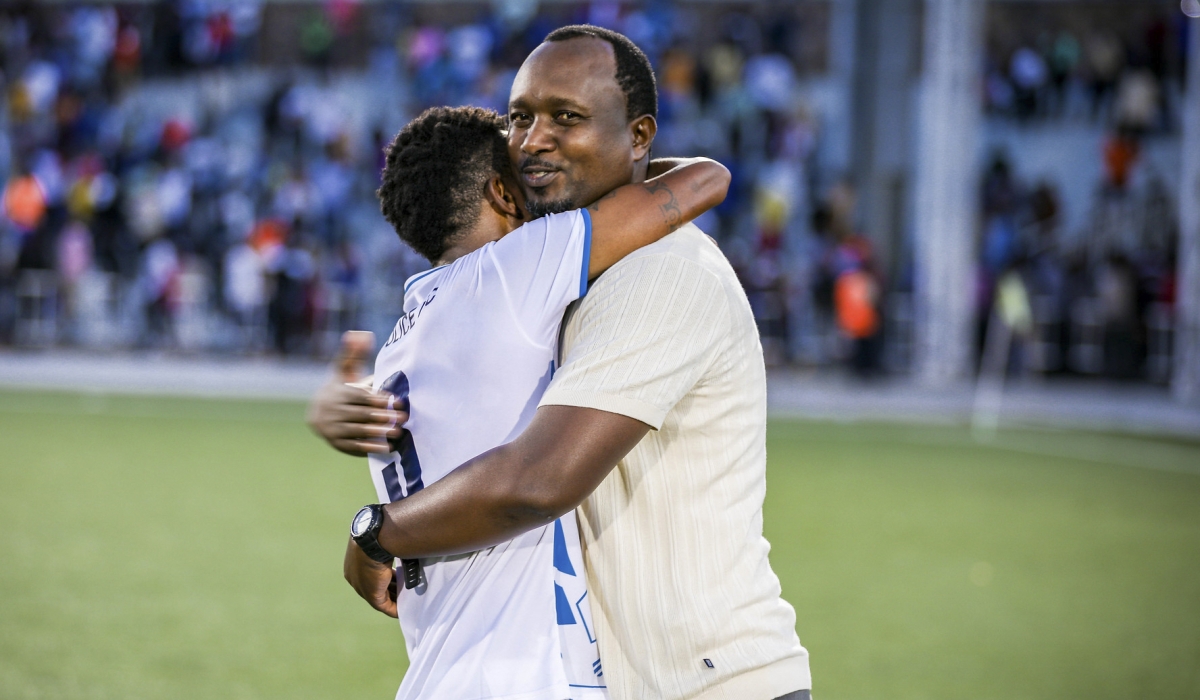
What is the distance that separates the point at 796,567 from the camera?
28.2 feet

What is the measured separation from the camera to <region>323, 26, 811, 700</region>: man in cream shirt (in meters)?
2.38

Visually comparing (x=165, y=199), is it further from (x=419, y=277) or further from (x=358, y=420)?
(x=358, y=420)

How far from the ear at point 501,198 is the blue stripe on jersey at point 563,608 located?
2.77ft

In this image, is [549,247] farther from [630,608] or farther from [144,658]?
[144,658]

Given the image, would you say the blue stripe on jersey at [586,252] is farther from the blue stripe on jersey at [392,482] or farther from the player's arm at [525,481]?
the blue stripe on jersey at [392,482]

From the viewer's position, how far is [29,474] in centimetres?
1135

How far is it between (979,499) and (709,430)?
907 centimetres

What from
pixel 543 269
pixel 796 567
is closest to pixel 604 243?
pixel 543 269

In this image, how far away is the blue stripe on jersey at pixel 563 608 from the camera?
102 inches

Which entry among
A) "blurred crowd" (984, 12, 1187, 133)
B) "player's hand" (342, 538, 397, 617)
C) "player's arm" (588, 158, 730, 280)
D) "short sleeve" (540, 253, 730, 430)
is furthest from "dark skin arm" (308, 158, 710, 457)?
"blurred crowd" (984, 12, 1187, 133)

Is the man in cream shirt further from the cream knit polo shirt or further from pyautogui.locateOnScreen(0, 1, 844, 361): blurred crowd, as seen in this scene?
pyautogui.locateOnScreen(0, 1, 844, 361): blurred crowd

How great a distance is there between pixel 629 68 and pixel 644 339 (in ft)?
2.41

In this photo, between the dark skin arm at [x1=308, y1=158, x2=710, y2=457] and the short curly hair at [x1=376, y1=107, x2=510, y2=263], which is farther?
the short curly hair at [x1=376, y1=107, x2=510, y2=263]

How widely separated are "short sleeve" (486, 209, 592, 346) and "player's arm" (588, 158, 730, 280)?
0.15ft
